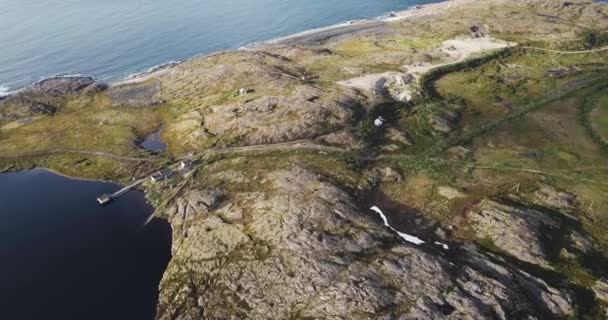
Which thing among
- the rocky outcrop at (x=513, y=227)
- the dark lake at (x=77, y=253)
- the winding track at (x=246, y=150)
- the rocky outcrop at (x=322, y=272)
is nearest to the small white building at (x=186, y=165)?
the winding track at (x=246, y=150)

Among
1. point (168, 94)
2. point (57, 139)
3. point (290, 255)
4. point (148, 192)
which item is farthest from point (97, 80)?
point (290, 255)

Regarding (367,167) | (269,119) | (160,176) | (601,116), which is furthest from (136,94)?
(601,116)

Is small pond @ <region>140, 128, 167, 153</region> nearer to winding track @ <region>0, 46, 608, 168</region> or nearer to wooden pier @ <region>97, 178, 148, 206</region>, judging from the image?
winding track @ <region>0, 46, 608, 168</region>

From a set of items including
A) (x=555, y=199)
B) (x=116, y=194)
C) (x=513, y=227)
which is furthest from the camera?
(x=116, y=194)

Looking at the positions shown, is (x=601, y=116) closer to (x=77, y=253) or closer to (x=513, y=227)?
(x=513, y=227)

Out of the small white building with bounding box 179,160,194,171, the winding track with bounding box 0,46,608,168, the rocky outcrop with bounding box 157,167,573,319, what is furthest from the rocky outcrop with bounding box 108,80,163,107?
the rocky outcrop with bounding box 157,167,573,319

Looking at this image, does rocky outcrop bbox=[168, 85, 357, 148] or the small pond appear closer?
rocky outcrop bbox=[168, 85, 357, 148]

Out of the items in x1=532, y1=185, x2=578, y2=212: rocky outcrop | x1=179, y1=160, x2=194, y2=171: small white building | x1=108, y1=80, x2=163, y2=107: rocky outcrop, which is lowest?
x1=532, y1=185, x2=578, y2=212: rocky outcrop
